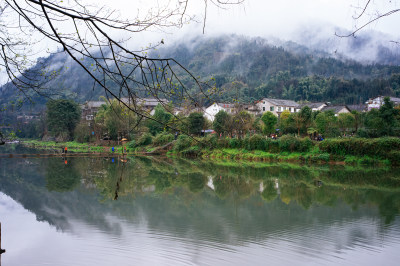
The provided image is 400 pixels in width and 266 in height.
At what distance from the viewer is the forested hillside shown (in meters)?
51.6

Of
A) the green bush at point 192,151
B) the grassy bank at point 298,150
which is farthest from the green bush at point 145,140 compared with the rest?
the green bush at point 192,151

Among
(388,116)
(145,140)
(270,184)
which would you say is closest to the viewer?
(270,184)

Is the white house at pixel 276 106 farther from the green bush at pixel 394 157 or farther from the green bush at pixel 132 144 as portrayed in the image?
the green bush at pixel 394 157

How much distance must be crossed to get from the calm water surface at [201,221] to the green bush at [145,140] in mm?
13108

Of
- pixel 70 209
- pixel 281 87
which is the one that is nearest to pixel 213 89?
pixel 70 209

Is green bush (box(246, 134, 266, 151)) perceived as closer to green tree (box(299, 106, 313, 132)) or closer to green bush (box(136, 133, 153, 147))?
green tree (box(299, 106, 313, 132))

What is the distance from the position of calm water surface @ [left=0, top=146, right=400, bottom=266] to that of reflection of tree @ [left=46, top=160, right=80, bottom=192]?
0.35 feet

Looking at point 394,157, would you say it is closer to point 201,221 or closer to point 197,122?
point 201,221

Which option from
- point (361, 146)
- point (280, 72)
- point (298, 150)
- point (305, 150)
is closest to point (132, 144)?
point (298, 150)

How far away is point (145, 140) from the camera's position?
2645cm

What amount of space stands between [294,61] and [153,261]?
8282cm

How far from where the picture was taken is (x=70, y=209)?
8.27 meters

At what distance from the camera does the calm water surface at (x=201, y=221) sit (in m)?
Answer: 5.23

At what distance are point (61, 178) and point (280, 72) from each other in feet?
201
